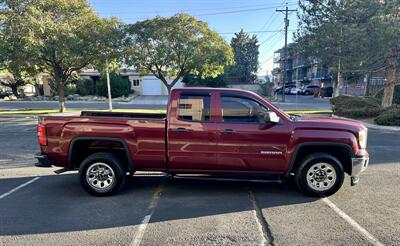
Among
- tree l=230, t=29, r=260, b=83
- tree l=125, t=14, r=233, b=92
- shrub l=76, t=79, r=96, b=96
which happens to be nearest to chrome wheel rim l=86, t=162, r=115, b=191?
tree l=125, t=14, r=233, b=92

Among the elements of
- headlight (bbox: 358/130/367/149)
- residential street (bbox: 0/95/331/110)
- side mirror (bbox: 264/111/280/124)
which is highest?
Answer: side mirror (bbox: 264/111/280/124)

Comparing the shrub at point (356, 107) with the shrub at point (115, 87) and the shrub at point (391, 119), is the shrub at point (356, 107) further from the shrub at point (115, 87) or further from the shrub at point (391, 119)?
the shrub at point (115, 87)

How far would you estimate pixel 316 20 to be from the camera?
2236 cm

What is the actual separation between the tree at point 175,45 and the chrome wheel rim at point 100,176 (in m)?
13.5

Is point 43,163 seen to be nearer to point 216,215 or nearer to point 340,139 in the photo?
point 216,215

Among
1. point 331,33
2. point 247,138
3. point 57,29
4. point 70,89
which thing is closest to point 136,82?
point 70,89

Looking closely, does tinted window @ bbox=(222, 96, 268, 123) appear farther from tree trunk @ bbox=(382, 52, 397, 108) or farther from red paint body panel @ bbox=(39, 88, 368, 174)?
tree trunk @ bbox=(382, 52, 397, 108)

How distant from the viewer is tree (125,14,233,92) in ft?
58.1

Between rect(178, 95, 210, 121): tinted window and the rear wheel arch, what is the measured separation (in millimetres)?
1149

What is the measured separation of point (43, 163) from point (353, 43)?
16667 mm

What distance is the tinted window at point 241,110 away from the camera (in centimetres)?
509

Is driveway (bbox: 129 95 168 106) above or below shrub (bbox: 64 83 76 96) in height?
below

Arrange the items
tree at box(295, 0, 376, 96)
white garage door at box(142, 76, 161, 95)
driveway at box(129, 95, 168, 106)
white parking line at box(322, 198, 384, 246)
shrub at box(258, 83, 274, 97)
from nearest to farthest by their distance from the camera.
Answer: white parking line at box(322, 198, 384, 246) < tree at box(295, 0, 376, 96) < driveway at box(129, 95, 168, 106) < shrub at box(258, 83, 274, 97) < white garage door at box(142, 76, 161, 95)

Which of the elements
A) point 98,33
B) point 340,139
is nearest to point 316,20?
point 98,33
